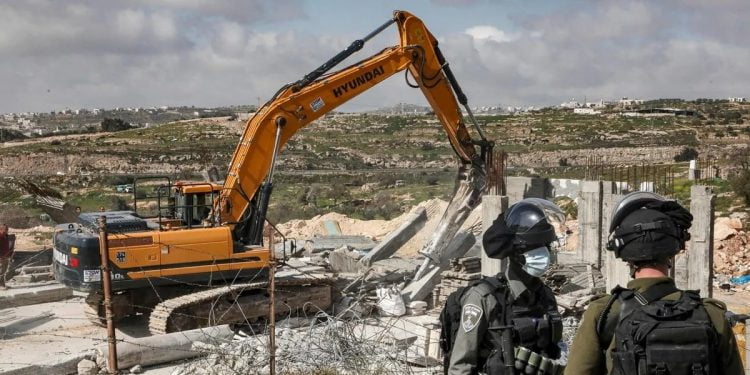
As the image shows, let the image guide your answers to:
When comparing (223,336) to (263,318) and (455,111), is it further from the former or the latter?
(455,111)

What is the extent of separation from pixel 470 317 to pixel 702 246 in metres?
7.36

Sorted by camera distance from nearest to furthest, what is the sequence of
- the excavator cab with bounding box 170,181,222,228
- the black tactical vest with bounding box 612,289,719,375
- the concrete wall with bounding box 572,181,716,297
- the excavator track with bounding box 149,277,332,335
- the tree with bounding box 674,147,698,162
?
the black tactical vest with bounding box 612,289,719,375, the concrete wall with bounding box 572,181,716,297, the excavator track with bounding box 149,277,332,335, the excavator cab with bounding box 170,181,222,228, the tree with bounding box 674,147,698,162

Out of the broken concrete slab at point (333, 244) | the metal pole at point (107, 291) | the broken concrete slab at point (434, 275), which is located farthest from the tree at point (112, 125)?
the metal pole at point (107, 291)

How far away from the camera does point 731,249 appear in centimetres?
→ 1658

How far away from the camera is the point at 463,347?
3.99 m

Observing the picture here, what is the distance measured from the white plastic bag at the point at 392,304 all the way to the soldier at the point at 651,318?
345 inches

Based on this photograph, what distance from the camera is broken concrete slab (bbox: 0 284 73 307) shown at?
13.4 meters

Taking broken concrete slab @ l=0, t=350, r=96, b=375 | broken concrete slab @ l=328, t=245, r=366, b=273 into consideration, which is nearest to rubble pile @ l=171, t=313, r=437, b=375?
broken concrete slab @ l=0, t=350, r=96, b=375

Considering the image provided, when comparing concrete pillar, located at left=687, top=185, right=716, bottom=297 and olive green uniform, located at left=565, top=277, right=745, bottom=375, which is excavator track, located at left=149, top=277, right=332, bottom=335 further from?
olive green uniform, located at left=565, top=277, right=745, bottom=375

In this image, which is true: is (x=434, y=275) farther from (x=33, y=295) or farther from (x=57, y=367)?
(x=33, y=295)

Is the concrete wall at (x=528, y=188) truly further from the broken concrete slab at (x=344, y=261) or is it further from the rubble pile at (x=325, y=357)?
the rubble pile at (x=325, y=357)

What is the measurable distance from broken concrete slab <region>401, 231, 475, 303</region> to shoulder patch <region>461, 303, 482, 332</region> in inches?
335

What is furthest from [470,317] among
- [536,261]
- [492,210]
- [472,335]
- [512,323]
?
[492,210]

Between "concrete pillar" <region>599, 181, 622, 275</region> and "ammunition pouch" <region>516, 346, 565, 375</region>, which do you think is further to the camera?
"concrete pillar" <region>599, 181, 622, 275</region>
